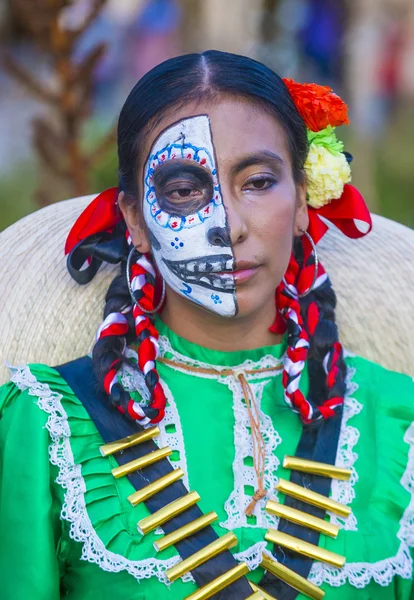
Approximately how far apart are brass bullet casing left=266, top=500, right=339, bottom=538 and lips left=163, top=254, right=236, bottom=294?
0.62 m

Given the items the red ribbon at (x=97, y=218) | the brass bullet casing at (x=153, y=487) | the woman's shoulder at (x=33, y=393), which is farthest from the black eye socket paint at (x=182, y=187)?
the brass bullet casing at (x=153, y=487)

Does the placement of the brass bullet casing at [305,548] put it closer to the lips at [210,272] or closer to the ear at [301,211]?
the lips at [210,272]

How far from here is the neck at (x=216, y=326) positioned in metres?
2.63

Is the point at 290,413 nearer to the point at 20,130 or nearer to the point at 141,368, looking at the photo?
the point at 141,368

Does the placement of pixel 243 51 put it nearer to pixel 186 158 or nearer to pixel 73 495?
pixel 186 158

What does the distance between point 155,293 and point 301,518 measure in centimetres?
82

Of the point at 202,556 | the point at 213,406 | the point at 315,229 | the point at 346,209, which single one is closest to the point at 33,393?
the point at 213,406

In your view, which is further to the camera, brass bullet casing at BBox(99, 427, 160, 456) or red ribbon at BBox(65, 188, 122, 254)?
red ribbon at BBox(65, 188, 122, 254)

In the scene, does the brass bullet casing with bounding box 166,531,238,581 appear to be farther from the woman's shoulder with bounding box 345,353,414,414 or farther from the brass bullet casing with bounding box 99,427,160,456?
the woman's shoulder with bounding box 345,353,414,414

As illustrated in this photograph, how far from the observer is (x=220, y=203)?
243 centimetres

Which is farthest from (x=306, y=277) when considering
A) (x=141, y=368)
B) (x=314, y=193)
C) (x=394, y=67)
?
(x=394, y=67)

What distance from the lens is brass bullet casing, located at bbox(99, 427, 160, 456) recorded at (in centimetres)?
246

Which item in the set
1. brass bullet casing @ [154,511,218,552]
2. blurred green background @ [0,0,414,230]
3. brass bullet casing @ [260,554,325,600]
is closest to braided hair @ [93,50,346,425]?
brass bullet casing @ [154,511,218,552]

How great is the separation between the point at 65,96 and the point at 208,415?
252 cm
